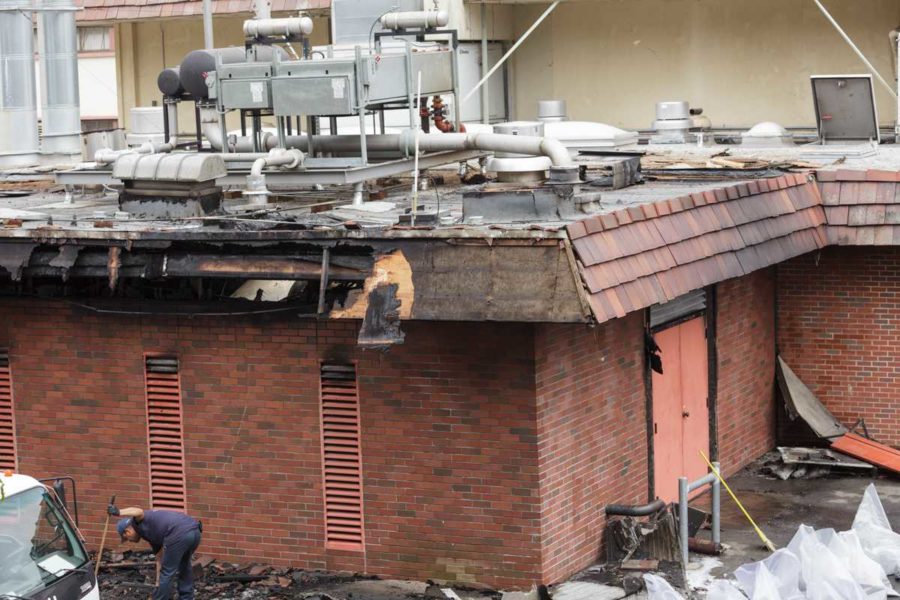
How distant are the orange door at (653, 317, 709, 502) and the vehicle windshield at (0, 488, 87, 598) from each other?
6.22 m

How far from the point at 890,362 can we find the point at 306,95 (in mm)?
7575

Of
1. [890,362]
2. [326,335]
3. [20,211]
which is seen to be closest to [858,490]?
[890,362]

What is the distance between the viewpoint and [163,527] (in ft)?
40.6

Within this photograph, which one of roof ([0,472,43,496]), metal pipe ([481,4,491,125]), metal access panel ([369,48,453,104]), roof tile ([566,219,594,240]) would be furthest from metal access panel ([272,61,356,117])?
metal pipe ([481,4,491,125])

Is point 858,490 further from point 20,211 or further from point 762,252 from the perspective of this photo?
point 20,211

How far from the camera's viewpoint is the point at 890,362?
17766mm

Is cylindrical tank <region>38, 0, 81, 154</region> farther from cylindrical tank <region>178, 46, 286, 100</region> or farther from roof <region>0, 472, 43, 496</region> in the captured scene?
roof <region>0, 472, 43, 496</region>

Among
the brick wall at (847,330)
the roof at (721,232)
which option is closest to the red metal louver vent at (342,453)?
the roof at (721,232)

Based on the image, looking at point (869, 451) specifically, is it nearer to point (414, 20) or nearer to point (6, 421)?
point (414, 20)

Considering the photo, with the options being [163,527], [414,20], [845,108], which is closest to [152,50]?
[845,108]

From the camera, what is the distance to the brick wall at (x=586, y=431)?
1297 centimetres

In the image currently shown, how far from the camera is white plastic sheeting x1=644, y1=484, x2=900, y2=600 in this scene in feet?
40.3

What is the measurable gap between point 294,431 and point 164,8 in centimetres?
2177

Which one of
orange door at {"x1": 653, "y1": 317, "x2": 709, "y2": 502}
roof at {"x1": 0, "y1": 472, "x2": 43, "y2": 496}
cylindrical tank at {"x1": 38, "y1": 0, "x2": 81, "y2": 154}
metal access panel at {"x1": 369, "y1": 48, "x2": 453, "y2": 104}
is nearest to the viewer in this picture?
roof at {"x1": 0, "y1": 472, "x2": 43, "y2": 496}
